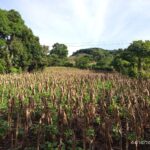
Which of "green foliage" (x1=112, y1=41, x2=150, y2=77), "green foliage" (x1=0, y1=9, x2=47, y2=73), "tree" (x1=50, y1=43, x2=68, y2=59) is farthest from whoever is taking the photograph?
"tree" (x1=50, y1=43, x2=68, y2=59)

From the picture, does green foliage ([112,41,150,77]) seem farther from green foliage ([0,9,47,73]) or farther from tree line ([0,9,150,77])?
green foliage ([0,9,47,73])

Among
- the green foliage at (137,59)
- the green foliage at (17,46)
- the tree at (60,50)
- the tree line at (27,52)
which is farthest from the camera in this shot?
the tree at (60,50)

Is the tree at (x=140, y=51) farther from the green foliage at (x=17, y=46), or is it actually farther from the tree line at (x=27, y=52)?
the green foliage at (x=17, y=46)

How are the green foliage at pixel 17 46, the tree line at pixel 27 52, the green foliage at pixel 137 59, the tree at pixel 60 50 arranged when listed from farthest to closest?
the tree at pixel 60 50 → the green foliage at pixel 17 46 → the tree line at pixel 27 52 → the green foliage at pixel 137 59

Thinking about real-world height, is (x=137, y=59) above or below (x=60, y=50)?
below

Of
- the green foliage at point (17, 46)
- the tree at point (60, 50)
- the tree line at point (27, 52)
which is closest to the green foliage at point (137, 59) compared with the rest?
the tree line at point (27, 52)

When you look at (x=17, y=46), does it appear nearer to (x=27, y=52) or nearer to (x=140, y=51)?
(x=27, y=52)

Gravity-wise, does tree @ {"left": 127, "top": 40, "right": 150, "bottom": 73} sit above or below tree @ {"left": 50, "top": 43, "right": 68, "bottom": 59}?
below

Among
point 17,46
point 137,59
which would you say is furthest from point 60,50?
point 137,59

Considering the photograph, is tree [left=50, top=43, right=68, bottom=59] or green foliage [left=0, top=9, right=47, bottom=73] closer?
green foliage [left=0, top=9, right=47, bottom=73]

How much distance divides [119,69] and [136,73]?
531 cm

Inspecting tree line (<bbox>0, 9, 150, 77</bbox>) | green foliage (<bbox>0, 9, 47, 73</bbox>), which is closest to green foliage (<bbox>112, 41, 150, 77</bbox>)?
tree line (<bbox>0, 9, 150, 77</bbox>)

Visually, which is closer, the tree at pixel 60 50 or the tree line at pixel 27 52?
the tree line at pixel 27 52

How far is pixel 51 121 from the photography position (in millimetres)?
8078
